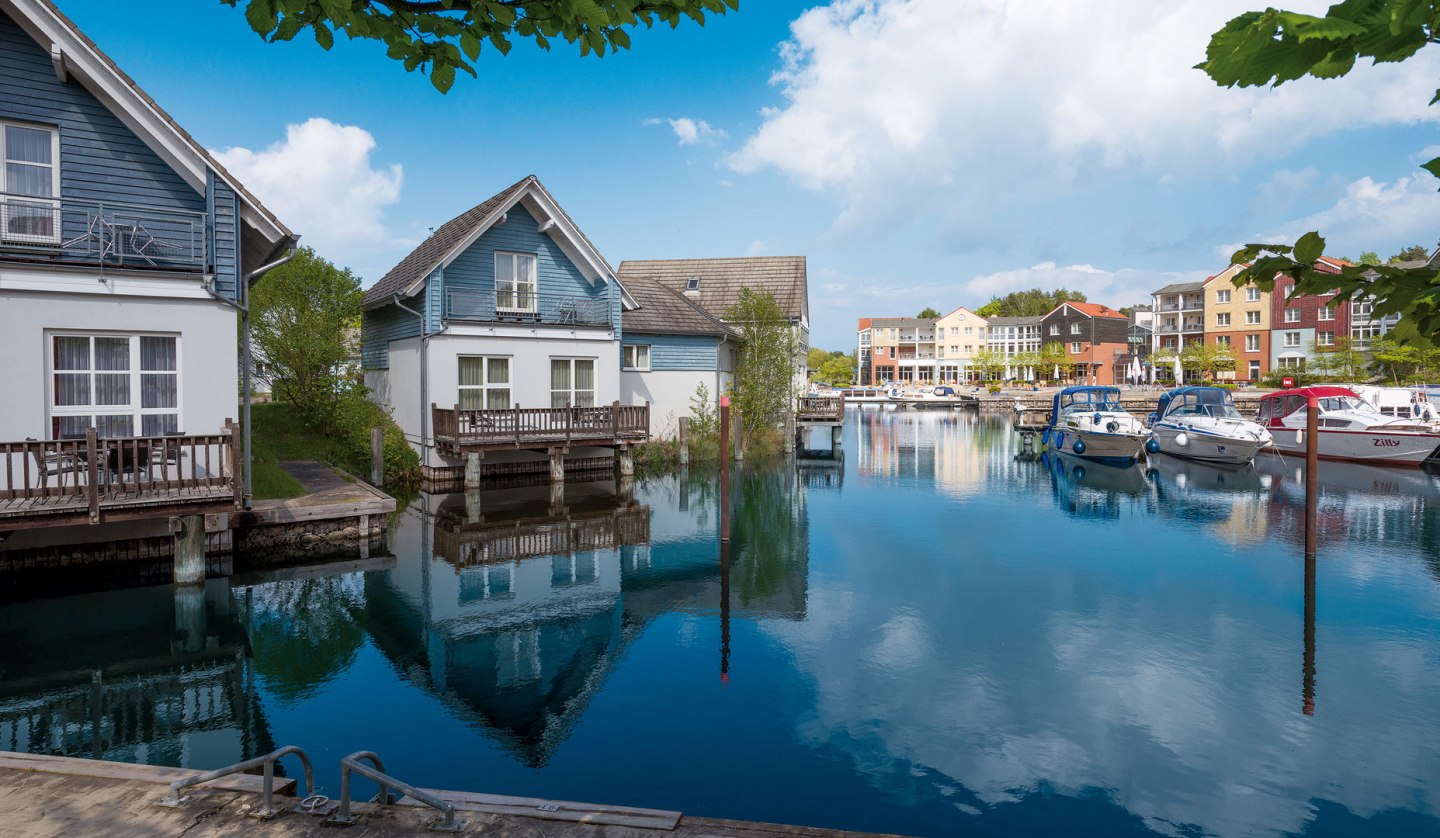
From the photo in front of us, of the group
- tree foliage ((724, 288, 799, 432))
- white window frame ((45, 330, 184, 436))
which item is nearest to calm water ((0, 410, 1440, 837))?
white window frame ((45, 330, 184, 436))

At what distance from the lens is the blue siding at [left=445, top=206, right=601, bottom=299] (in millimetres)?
24609

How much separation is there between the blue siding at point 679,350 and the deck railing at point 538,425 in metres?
5.53

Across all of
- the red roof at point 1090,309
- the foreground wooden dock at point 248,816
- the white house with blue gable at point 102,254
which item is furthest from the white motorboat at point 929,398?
the foreground wooden dock at point 248,816

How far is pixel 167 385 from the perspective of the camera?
1385 cm

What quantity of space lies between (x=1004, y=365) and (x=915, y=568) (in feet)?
281

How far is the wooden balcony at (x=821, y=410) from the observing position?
142ft

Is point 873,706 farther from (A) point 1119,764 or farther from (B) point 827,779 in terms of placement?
(A) point 1119,764

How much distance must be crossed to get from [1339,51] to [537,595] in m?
13.3

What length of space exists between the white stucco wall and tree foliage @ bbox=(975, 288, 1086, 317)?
129936 mm

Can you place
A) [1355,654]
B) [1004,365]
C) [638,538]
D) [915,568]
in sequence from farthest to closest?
1. [1004,365]
2. [638,538]
3. [915,568]
4. [1355,654]

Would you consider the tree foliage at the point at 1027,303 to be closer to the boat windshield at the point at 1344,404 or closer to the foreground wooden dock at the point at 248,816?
the boat windshield at the point at 1344,404

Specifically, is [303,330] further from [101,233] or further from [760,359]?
[760,359]

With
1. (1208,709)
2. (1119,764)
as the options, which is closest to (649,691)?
(1119,764)

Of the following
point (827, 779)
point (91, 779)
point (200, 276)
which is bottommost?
point (827, 779)
